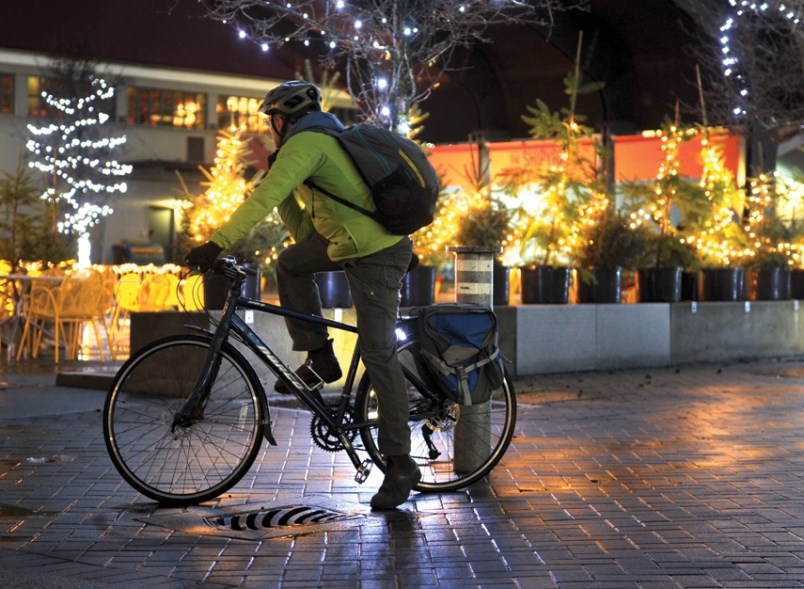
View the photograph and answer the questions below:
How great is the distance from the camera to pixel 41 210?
54.7 ft

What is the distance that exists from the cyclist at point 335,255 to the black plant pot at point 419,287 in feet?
20.2

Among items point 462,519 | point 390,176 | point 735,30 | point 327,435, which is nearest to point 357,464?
point 327,435

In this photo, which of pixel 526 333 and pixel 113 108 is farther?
pixel 113 108

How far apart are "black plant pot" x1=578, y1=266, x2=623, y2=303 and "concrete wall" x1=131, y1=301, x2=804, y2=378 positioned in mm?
310

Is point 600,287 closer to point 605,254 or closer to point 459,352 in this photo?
point 605,254

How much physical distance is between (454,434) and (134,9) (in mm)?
29344

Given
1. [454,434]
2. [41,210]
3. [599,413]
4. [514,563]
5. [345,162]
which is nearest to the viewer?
[514,563]

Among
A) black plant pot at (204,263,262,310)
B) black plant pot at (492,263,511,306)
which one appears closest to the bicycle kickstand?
black plant pot at (204,263,262,310)

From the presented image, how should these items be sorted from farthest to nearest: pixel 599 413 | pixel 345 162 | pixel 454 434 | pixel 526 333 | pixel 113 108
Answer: pixel 113 108, pixel 526 333, pixel 599 413, pixel 454 434, pixel 345 162

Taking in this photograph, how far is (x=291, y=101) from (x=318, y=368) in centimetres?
125

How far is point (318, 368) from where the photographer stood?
21.6ft

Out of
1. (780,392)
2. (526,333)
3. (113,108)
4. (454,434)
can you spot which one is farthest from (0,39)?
(454,434)

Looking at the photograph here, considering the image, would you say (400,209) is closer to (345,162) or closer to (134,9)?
(345,162)

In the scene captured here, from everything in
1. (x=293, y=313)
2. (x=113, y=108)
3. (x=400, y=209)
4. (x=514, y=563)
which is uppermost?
(x=113, y=108)
